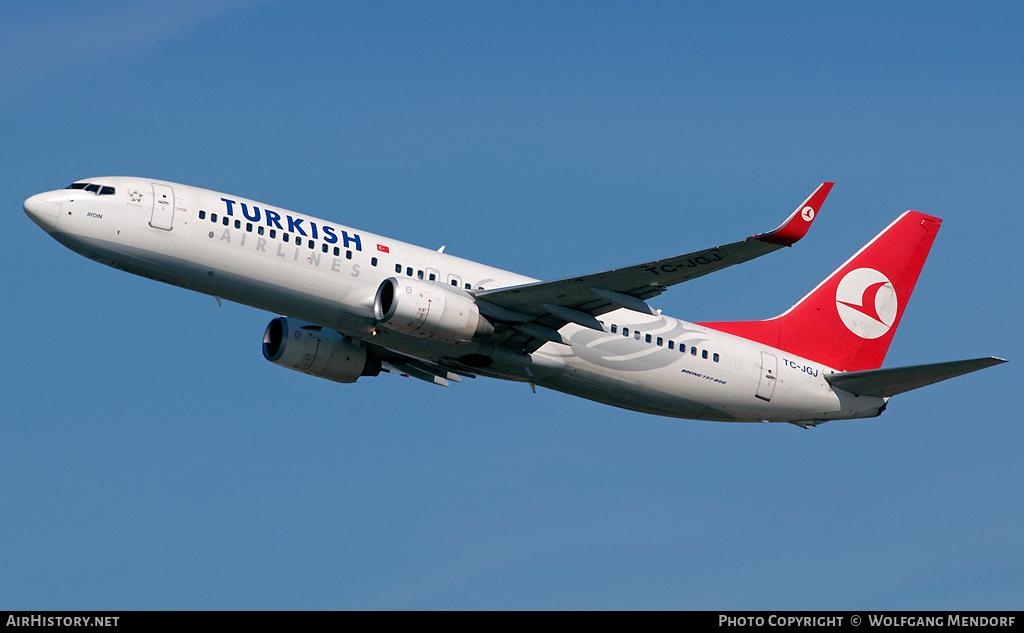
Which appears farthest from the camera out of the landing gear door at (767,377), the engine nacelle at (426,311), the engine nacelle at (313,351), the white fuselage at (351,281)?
the landing gear door at (767,377)

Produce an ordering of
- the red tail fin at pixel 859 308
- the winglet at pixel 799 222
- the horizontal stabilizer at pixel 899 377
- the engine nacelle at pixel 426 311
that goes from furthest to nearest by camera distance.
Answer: the red tail fin at pixel 859 308, the horizontal stabilizer at pixel 899 377, the engine nacelle at pixel 426 311, the winglet at pixel 799 222

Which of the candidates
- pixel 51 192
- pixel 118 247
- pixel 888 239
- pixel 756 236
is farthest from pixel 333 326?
pixel 888 239

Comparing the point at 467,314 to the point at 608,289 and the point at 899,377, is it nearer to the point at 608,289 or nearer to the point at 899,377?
the point at 608,289

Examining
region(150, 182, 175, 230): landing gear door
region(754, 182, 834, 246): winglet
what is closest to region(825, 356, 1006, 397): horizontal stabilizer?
region(754, 182, 834, 246): winglet

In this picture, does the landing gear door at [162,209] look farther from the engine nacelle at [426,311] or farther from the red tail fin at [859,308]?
the red tail fin at [859,308]

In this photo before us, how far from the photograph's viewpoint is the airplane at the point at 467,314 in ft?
125

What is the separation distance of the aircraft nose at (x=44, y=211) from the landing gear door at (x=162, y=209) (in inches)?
112

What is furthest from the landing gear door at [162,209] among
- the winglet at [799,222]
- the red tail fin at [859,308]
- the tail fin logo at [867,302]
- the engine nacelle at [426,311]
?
the tail fin logo at [867,302]

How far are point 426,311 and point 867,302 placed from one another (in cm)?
1990

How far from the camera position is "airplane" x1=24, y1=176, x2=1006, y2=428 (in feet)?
125

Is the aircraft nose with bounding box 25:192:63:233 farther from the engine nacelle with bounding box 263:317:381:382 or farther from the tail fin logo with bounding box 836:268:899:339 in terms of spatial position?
the tail fin logo with bounding box 836:268:899:339

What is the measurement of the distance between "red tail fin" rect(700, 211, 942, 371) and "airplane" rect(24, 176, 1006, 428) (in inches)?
5.1

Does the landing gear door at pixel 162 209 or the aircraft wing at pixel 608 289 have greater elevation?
the landing gear door at pixel 162 209

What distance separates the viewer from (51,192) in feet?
127
